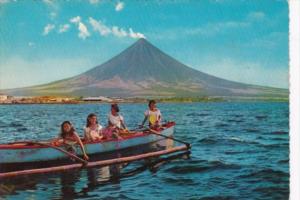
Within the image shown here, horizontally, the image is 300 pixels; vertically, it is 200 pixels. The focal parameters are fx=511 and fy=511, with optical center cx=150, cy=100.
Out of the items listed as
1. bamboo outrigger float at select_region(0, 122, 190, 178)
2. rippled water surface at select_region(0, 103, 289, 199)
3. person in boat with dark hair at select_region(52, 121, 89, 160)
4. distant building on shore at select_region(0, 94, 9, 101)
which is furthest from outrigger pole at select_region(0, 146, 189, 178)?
distant building on shore at select_region(0, 94, 9, 101)

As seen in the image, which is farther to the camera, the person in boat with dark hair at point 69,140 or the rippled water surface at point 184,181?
the person in boat with dark hair at point 69,140

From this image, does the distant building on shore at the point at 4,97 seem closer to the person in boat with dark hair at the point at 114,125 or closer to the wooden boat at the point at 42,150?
the person in boat with dark hair at the point at 114,125

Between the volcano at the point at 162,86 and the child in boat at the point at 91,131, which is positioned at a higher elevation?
the volcano at the point at 162,86

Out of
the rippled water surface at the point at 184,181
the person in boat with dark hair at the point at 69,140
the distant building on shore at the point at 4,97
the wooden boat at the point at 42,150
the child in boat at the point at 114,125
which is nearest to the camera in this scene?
the rippled water surface at the point at 184,181

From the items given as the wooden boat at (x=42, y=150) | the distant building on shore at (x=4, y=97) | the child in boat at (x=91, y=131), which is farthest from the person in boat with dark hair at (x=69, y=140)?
the distant building on shore at (x=4, y=97)

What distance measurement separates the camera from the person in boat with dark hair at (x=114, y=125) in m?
9.98

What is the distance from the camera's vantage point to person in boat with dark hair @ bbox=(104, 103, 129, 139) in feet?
32.7

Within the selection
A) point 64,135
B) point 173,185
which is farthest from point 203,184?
point 64,135

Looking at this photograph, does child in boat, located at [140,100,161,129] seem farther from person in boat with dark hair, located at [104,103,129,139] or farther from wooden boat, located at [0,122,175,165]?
wooden boat, located at [0,122,175,165]

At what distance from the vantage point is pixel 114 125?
1030 cm

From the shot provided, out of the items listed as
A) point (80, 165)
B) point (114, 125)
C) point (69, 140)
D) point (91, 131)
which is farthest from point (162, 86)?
point (80, 165)

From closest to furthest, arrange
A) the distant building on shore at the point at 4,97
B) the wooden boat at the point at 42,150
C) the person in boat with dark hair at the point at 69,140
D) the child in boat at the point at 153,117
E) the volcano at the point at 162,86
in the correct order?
the wooden boat at the point at 42,150 < the person in boat with dark hair at the point at 69,140 < the child in boat at the point at 153,117 < the volcano at the point at 162,86 < the distant building on shore at the point at 4,97

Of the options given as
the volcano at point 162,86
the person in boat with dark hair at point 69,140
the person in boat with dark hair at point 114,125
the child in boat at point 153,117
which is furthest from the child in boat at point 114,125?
the volcano at point 162,86

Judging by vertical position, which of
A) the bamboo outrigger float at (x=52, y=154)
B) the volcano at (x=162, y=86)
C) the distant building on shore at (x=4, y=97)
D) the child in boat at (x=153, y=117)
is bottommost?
the bamboo outrigger float at (x=52, y=154)
